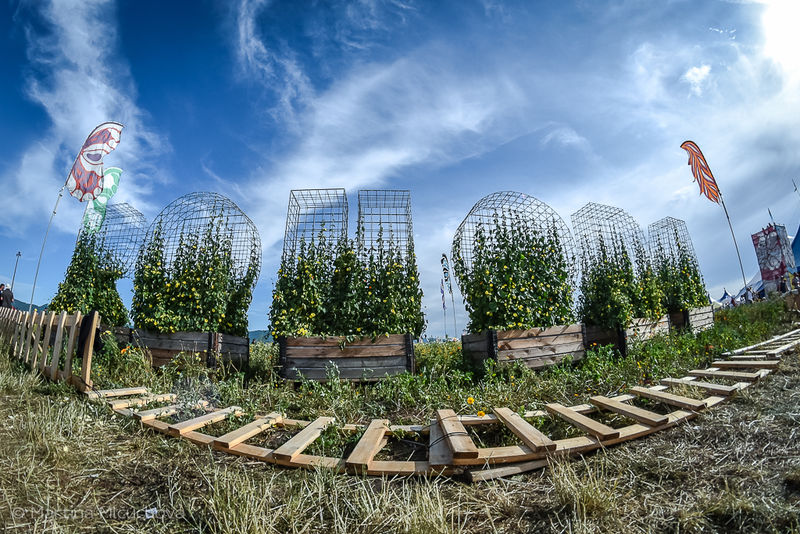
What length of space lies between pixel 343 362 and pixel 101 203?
6591 mm

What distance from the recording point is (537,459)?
8.16 ft

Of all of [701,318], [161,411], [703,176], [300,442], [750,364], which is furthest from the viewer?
[703,176]

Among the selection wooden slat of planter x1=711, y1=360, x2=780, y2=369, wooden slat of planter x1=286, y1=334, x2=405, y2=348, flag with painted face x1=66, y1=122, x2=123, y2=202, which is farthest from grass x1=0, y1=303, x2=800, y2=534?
flag with painted face x1=66, y1=122, x2=123, y2=202

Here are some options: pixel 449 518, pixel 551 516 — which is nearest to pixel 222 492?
pixel 449 518

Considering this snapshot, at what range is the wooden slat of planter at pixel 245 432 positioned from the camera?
277cm

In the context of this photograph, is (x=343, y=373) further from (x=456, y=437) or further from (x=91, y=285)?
(x=91, y=285)

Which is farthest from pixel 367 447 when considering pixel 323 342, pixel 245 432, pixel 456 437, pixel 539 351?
pixel 539 351

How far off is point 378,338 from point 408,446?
216 centimetres

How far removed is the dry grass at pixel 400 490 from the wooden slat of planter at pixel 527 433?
0.15 meters

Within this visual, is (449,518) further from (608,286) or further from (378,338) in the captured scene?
(608,286)

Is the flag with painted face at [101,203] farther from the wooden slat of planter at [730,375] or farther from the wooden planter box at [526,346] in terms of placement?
the wooden slat of planter at [730,375]

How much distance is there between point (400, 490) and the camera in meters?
2.27

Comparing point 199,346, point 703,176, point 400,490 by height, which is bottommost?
point 400,490

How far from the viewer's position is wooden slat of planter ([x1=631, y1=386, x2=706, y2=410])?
3102 mm
